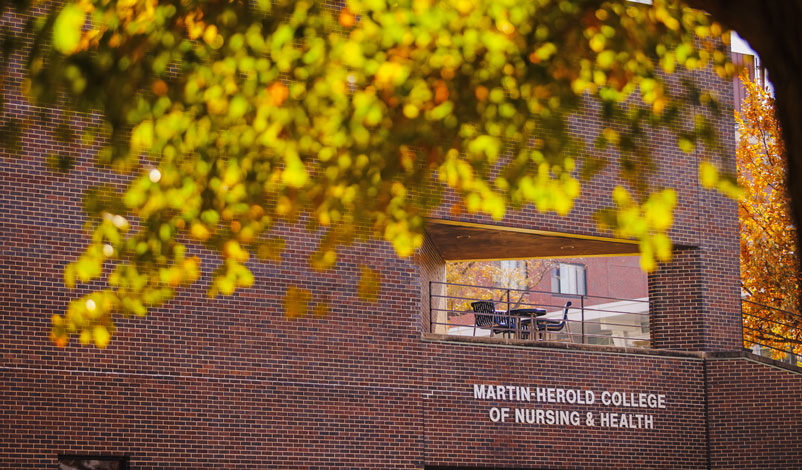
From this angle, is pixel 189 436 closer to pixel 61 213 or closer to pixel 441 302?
pixel 61 213

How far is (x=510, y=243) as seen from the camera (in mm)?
20094

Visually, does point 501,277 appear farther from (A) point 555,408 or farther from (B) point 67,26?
(B) point 67,26

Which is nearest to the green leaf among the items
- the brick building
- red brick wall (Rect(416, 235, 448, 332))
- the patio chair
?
the brick building

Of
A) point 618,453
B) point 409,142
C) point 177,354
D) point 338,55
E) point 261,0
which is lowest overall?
point 618,453

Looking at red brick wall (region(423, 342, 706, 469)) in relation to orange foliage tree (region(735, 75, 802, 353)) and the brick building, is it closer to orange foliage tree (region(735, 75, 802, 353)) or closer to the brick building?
the brick building

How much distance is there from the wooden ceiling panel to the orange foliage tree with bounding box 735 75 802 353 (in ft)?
14.6

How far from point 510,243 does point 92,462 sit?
899cm

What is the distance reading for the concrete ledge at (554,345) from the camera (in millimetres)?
16609

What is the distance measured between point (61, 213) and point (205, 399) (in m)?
3.40

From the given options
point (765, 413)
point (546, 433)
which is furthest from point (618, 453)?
point (765, 413)

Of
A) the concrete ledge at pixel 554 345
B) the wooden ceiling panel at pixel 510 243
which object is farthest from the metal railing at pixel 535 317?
the wooden ceiling panel at pixel 510 243

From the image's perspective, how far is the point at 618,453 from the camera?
1742 cm

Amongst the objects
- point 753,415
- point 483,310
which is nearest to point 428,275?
point 483,310

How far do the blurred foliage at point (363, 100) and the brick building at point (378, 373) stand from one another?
7.82m
